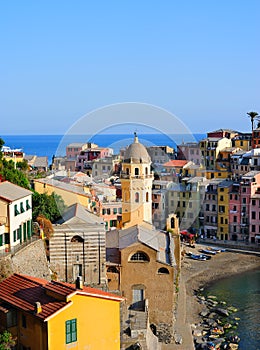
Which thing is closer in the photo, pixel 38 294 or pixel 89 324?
pixel 89 324

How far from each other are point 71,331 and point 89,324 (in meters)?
0.58

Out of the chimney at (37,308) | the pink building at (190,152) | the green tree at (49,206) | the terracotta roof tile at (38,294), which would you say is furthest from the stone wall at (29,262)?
the pink building at (190,152)

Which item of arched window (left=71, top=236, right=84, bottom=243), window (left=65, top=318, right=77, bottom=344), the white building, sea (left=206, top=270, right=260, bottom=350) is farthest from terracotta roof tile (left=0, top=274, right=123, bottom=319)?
sea (left=206, top=270, right=260, bottom=350)

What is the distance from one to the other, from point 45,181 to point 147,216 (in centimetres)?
1229

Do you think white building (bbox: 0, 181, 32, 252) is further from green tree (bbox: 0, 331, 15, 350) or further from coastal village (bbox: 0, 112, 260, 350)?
green tree (bbox: 0, 331, 15, 350)

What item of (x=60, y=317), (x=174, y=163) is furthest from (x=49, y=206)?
(x=60, y=317)

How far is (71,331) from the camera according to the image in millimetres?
14031

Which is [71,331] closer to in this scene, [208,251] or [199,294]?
[199,294]

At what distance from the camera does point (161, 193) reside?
64.5 ft

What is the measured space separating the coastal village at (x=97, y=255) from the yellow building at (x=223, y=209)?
508 inches

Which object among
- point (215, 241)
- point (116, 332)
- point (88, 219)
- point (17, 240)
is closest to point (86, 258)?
point (88, 219)

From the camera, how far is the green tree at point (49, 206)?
26.6m

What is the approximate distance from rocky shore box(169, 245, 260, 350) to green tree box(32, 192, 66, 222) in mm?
7831

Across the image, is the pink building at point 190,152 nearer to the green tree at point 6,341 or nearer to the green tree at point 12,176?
the green tree at point 12,176
